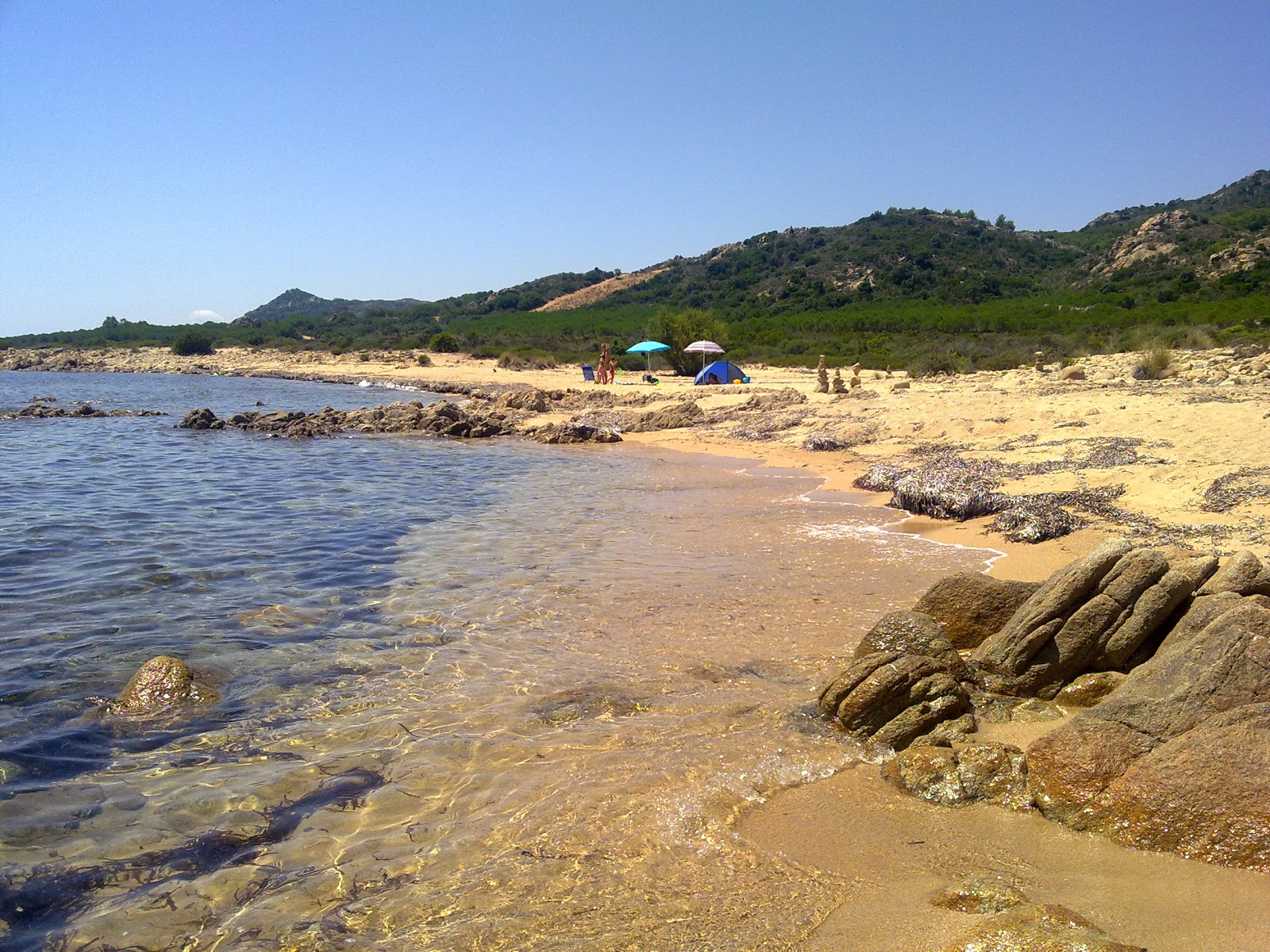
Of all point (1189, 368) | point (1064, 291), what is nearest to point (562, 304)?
point (1064, 291)

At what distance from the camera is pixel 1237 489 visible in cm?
886

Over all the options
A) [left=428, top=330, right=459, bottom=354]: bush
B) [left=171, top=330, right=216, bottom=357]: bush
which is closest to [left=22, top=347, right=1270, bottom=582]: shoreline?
[left=428, top=330, right=459, bottom=354]: bush

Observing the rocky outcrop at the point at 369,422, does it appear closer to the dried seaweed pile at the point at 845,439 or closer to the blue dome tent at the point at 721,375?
the blue dome tent at the point at 721,375

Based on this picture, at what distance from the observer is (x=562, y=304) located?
303 feet

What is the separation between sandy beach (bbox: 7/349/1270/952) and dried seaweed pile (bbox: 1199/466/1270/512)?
26mm

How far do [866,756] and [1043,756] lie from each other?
0.94 metres

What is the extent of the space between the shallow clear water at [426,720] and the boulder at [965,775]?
14.6 inches

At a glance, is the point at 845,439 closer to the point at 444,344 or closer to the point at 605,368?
the point at 605,368

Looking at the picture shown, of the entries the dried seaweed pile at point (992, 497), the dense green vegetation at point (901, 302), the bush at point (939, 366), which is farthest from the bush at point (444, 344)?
the dried seaweed pile at point (992, 497)

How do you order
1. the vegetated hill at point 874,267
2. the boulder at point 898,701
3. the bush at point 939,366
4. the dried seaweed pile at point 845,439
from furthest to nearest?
the vegetated hill at point 874,267 → the bush at point 939,366 → the dried seaweed pile at point 845,439 → the boulder at point 898,701

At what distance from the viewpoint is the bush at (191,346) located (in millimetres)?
60281

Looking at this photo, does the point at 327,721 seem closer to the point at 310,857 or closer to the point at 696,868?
the point at 310,857

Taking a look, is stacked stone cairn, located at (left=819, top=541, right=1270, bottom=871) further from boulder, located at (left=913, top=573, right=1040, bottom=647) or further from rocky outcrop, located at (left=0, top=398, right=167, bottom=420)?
rocky outcrop, located at (left=0, top=398, right=167, bottom=420)

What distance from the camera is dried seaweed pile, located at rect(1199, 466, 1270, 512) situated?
8.61m
